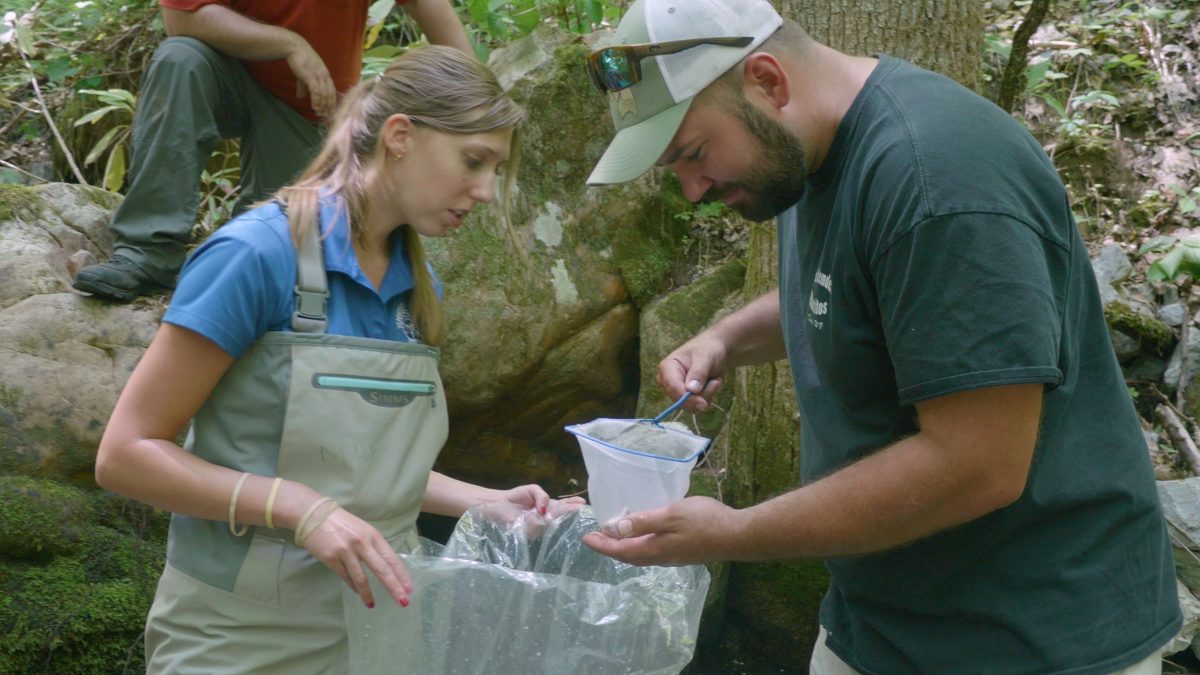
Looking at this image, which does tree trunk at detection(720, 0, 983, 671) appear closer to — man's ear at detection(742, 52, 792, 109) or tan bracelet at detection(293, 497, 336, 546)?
man's ear at detection(742, 52, 792, 109)

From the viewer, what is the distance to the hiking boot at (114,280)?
13.1 ft

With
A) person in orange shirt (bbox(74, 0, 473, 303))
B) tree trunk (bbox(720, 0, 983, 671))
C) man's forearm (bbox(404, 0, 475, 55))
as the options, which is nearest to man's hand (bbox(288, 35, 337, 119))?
person in orange shirt (bbox(74, 0, 473, 303))

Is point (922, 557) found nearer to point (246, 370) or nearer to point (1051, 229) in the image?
point (1051, 229)

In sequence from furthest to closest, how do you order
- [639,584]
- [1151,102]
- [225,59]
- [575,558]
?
[1151,102]
[225,59]
[575,558]
[639,584]

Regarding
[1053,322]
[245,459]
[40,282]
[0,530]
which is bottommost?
[0,530]

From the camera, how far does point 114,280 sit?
4016 millimetres

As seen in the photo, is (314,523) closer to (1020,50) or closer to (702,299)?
(702,299)

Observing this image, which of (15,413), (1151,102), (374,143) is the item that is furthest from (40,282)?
(1151,102)

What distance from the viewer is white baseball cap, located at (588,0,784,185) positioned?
1.83 meters

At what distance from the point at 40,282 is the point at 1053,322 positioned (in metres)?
3.69

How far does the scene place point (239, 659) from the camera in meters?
1.90

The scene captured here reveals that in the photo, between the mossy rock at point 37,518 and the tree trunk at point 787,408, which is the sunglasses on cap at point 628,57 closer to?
the tree trunk at point 787,408

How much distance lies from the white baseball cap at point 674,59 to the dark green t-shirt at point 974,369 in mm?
227

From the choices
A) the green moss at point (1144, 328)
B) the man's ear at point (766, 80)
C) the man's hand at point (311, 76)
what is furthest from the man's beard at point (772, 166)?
the green moss at point (1144, 328)
